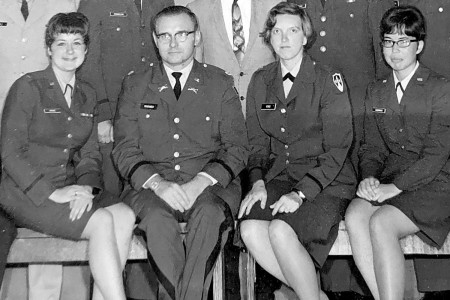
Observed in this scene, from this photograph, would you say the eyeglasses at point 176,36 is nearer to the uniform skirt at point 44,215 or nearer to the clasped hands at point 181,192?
the clasped hands at point 181,192

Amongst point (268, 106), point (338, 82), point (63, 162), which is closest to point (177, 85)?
point (268, 106)

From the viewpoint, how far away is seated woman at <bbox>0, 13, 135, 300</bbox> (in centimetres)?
300

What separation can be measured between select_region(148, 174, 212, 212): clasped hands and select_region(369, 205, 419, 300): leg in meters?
0.87

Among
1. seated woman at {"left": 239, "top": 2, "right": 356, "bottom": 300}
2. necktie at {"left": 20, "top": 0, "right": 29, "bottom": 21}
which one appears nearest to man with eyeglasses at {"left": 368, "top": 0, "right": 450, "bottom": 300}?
seated woman at {"left": 239, "top": 2, "right": 356, "bottom": 300}

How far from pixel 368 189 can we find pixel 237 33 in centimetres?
128

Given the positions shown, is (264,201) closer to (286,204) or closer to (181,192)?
(286,204)

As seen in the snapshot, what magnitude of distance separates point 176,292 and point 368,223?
1004 mm

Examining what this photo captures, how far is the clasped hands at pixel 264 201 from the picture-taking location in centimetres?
312

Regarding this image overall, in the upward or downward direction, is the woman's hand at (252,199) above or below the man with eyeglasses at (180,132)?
below

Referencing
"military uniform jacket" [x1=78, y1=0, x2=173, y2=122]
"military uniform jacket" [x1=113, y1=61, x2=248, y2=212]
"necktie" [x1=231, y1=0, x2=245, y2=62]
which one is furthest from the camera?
"necktie" [x1=231, y1=0, x2=245, y2=62]

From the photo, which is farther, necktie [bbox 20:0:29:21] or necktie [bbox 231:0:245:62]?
necktie [bbox 231:0:245:62]

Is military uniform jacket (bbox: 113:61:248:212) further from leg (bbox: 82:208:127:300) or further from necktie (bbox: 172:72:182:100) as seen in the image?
leg (bbox: 82:208:127:300)

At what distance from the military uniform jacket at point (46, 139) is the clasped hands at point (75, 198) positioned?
0.05m

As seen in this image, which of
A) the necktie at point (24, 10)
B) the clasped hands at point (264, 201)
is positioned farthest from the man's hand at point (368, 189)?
the necktie at point (24, 10)
